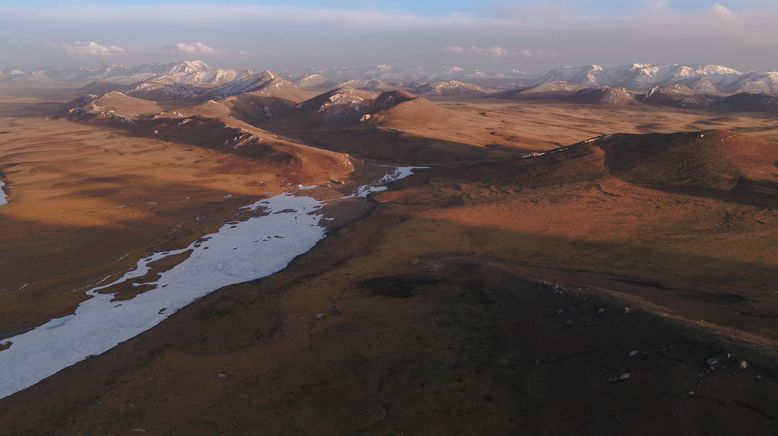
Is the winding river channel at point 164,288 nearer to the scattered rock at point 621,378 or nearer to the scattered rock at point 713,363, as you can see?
the scattered rock at point 621,378

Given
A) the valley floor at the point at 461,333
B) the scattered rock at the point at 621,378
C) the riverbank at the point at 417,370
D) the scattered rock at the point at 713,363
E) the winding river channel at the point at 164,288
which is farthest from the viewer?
the winding river channel at the point at 164,288

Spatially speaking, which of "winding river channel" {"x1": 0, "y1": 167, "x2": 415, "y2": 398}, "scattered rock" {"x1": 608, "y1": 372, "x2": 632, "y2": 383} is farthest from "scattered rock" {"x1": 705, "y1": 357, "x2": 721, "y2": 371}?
"winding river channel" {"x1": 0, "y1": 167, "x2": 415, "y2": 398}

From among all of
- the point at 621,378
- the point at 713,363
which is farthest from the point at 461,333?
the point at 713,363

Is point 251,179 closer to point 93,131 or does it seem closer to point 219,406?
point 219,406

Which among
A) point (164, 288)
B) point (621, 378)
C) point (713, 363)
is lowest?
point (164, 288)

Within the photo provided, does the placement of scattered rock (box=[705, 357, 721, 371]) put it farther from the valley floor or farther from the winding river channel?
the winding river channel

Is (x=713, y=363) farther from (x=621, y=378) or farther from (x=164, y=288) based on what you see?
(x=164, y=288)

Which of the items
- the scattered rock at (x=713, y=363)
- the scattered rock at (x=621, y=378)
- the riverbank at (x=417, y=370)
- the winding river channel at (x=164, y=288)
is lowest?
the winding river channel at (x=164, y=288)

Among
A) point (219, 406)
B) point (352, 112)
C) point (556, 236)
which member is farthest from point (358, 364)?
point (352, 112)

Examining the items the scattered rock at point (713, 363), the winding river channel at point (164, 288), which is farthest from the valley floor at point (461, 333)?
the winding river channel at point (164, 288)

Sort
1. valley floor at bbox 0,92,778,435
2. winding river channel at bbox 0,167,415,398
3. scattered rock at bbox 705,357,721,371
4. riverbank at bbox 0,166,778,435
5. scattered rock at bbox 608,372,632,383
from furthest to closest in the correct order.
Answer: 1. winding river channel at bbox 0,167,415,398
2. scattered rock at bbox 608,372,632,383
3. valley floor at bbox 0,92,778,435
4. scattered rock at bbox 705,357,721,371
5. riverbank at bbox 0,166,778,435

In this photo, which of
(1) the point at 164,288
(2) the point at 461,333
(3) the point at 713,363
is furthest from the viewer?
(1) the point at 164,288
